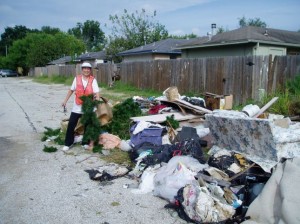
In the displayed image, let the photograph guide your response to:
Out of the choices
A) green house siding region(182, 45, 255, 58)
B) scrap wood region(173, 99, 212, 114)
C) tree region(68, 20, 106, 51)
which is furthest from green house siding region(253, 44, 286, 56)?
tree region(68, 20, 106, 51)

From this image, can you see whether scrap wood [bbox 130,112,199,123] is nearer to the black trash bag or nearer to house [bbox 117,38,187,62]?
the black trash bag

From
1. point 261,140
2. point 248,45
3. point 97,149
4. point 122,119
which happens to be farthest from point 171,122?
point 248,45

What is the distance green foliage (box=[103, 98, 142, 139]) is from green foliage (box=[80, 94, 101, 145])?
32.2 inches

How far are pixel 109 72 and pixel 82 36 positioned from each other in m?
93.4

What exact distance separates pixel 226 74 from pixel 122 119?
566cm

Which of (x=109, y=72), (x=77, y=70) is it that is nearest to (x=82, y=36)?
(x=77, y=70)

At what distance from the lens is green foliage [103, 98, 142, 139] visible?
25.0 feet

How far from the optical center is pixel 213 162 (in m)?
4.97

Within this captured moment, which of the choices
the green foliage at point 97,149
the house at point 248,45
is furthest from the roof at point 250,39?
the green foliage at point 97,149

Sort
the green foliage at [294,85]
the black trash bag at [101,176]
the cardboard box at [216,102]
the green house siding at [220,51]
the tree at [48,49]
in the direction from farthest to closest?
the tree at [48,49] → the green house siding at [220,51] → the green foliage at [294,85] → the cardboard box at [216,102] → the black trash bag at [101,176]

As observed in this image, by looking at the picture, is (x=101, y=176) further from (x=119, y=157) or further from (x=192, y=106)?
(x=192, y=106)

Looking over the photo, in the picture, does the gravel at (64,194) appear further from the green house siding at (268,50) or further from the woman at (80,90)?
the green house siding at (268,50)

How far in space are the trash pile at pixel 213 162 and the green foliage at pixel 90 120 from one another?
38cm

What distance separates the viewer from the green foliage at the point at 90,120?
21.9 feet
